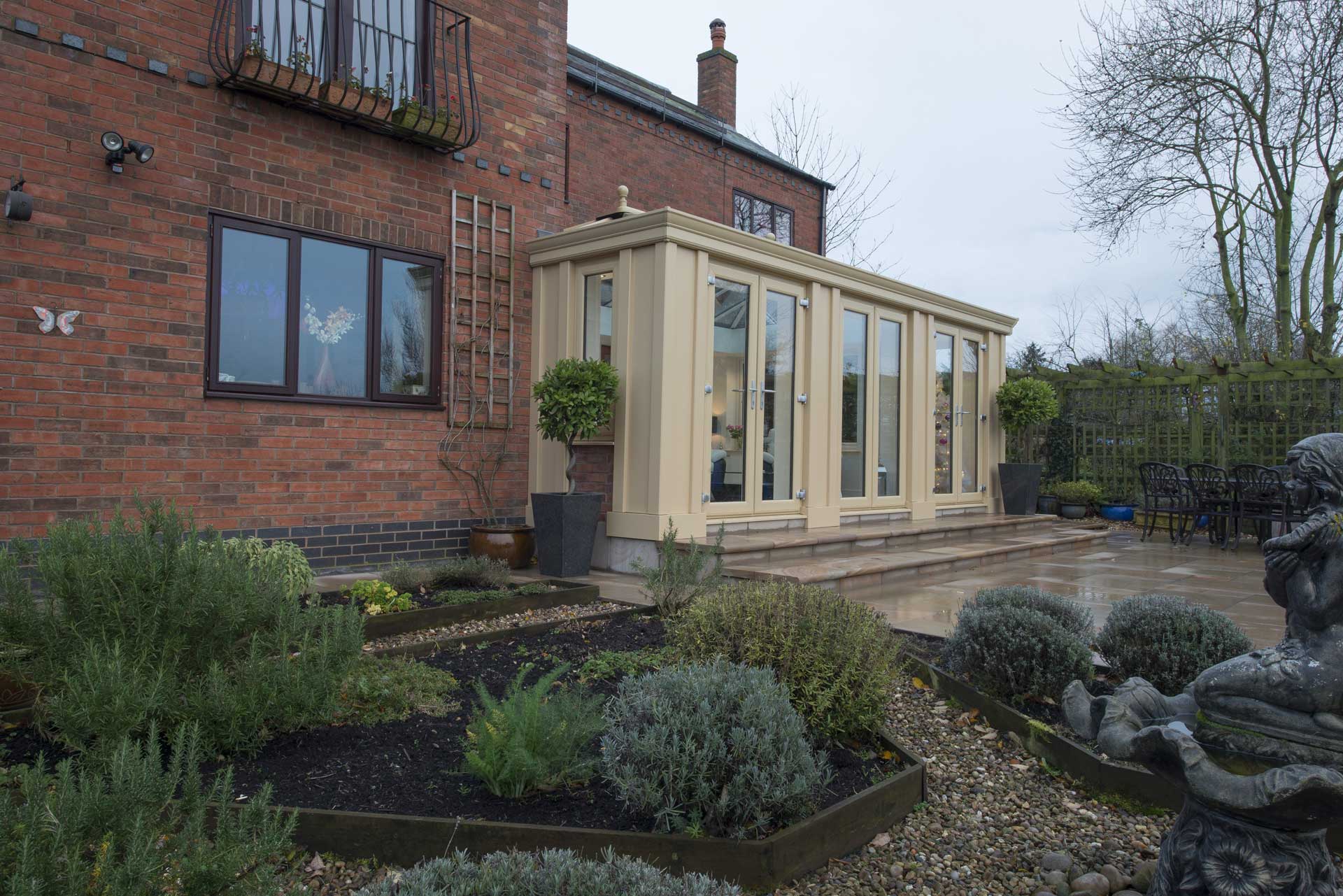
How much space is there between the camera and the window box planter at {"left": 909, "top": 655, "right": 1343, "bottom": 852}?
2.69 metres

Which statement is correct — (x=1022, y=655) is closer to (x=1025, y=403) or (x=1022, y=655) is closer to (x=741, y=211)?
(x=1025, y=403)

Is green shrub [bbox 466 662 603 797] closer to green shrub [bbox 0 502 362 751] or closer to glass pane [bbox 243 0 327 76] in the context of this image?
green shrub [bbox 0 502 362 751]

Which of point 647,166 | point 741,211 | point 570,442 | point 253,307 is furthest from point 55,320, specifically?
point 741,211

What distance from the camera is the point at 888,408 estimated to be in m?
9.42

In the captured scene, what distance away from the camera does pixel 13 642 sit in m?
3.00

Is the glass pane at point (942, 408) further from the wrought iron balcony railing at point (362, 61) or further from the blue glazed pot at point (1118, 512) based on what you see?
the wrought iron balcony railing at point (362, 61)

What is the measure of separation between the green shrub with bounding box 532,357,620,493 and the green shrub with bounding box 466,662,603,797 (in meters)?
4.08

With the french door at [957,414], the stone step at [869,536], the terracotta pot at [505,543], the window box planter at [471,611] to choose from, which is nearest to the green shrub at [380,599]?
Answer: the window box planter at [471,611]

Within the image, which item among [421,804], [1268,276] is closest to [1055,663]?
[421,804]

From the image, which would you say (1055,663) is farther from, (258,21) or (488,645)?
(258,21)

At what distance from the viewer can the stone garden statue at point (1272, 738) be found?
1780 mm

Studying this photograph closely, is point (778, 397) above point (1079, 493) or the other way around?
above

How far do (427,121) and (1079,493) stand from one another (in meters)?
9.94

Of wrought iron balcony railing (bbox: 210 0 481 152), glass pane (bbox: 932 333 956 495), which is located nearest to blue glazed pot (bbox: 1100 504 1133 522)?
glass pane (bbox: 932 333 956 495)
